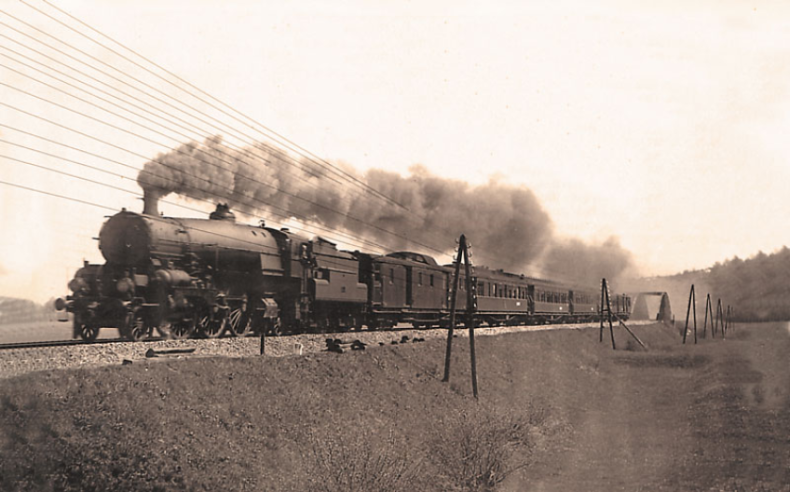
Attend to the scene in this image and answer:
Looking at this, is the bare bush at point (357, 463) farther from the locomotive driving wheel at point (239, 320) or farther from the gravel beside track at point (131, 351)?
the locomotive driving wheel at point (239, 320)

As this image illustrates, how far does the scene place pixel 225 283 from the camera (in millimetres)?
16578

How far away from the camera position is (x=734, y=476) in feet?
42.9

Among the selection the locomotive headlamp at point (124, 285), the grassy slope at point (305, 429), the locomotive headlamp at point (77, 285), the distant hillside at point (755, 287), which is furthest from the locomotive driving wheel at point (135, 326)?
the distant hillside at point (755, 287)

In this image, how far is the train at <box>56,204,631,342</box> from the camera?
13.9 meters

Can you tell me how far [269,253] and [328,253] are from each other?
2.99 metres

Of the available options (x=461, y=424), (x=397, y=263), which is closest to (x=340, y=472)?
(x=461, y=424)

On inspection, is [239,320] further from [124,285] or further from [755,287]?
[755,287]

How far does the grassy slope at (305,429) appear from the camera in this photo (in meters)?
9.00

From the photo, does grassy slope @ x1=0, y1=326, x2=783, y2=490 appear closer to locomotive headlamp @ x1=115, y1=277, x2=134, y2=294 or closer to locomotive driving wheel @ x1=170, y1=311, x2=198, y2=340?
locomotive driving wheel @ x1=170, y1=311, x2=198, y2=340

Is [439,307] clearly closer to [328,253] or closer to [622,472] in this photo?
[328,253]

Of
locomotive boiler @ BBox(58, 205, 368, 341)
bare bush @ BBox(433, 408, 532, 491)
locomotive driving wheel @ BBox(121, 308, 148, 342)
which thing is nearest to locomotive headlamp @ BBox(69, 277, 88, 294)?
locomotive boiler @ BBox(58, 205, 368, 341)

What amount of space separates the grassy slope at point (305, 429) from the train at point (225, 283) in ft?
9.74

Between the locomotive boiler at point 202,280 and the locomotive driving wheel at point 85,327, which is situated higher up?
the locomotive boiler at point 202,280

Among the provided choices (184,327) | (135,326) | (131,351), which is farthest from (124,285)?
(131,351)
